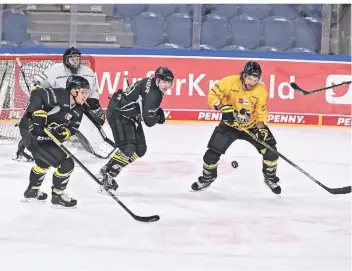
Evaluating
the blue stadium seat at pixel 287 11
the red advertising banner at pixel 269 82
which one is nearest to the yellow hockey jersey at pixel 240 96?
the red advertising banner at pixel 269 82

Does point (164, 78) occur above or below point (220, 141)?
above

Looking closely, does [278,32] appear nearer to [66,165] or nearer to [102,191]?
[102,191]

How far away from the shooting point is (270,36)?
19.5 feet

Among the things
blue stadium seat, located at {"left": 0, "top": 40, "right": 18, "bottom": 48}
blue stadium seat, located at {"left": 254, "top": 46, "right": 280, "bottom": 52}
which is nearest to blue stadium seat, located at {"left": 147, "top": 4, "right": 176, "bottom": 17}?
blue stadium seat, located at {"left": 254, "top": 46, "right": 280, "bottom": 52}

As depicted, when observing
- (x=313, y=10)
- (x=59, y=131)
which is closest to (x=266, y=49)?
(x=313, y=10)

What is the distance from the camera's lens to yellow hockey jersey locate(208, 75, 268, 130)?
10.9 feet

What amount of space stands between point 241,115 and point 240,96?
9 cm

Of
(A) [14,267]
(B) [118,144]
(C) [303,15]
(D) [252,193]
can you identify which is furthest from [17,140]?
(C) [303,15]

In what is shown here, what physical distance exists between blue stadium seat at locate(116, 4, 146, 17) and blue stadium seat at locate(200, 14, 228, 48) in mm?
535

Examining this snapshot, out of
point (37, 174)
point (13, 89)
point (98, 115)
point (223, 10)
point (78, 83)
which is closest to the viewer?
point (78, 83)

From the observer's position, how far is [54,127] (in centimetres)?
305

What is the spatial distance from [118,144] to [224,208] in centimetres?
59

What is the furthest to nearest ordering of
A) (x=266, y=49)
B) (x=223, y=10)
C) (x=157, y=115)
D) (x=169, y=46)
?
(x=223, y=10) < (x=266, y=49) < (x=169, y=46) < (x=157, y=115)

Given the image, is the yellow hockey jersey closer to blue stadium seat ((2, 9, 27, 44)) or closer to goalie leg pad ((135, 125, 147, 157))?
goalie leg pad ((135, 125, 147, 157))
